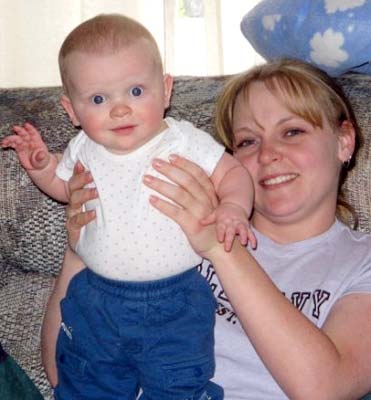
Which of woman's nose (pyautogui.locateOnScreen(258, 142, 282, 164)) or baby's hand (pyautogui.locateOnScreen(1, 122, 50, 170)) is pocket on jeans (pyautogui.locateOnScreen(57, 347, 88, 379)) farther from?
woman's nose (pyautogui.locateOnScreen(258, 142, 282, 164))

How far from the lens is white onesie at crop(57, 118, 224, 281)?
1.29 metres

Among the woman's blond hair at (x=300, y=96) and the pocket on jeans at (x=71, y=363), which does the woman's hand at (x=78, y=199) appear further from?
the woman's blond hair at (x=300, y=96)

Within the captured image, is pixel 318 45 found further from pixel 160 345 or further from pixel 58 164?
pixel 160 345

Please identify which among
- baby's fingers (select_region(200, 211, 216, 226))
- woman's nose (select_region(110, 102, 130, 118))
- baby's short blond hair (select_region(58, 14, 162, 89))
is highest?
baby's short blond hair (select_region(58, 14, 162, 89))

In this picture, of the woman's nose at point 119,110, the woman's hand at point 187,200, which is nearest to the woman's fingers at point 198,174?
the woman's hand at point 187,200

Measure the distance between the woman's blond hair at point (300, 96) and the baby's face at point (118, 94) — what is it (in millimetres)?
286

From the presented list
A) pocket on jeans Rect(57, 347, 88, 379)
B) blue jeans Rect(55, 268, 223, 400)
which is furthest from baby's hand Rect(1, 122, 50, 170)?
pocket on jeans Rect(57, 347, 88, 379)

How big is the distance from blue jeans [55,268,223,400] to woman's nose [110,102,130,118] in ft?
0.86

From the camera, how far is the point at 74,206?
138 cm

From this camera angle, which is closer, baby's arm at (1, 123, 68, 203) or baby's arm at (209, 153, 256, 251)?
baby's arm at (209, 153, 256, 251)

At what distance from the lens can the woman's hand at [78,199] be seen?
52.8 inches

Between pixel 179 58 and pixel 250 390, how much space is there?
5.08ft

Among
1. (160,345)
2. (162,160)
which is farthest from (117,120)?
(160,345)

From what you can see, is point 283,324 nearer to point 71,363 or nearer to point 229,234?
point 229,234
